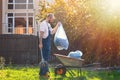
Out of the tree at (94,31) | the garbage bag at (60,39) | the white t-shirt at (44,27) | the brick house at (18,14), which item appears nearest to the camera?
the white t-shirt at (44,27)

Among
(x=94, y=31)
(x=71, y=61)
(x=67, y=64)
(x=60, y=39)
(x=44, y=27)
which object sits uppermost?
(x=44, y=27)

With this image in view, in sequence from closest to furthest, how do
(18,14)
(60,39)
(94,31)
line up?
(60,39) < (94,31) < (18,14)

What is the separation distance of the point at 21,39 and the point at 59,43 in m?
13.0

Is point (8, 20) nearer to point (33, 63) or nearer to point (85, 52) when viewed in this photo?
point (33, 63)

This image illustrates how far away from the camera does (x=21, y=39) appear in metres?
28.0

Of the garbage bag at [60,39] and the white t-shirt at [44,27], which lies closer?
the white t-shirt at [44,27]

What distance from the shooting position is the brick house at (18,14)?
172ft

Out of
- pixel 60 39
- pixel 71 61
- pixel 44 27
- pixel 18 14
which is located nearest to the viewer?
pixel 44 27

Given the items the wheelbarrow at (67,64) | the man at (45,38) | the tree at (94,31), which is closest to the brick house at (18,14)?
the tree at (94,31)

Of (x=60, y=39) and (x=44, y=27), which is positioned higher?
(x=44, y=27)

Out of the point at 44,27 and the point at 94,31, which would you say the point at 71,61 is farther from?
the point at 94,31

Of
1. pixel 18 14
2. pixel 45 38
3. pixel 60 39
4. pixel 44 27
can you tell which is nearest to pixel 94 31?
pixel 60 39

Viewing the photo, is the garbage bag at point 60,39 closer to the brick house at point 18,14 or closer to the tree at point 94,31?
the tree at point 94,31

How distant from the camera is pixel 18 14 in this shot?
174 ft
